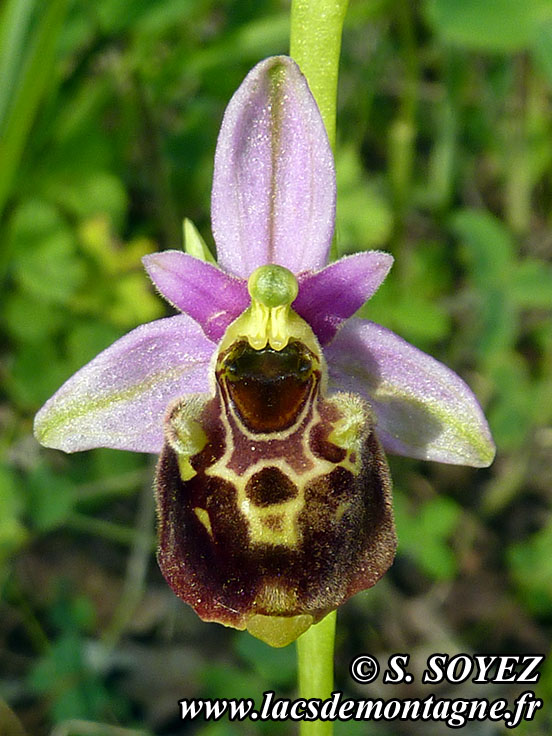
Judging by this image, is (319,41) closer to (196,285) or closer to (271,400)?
(196,285)

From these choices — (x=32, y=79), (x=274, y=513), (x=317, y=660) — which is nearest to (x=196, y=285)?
(x=274, y=513)

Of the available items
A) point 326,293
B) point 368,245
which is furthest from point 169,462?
point 368,245

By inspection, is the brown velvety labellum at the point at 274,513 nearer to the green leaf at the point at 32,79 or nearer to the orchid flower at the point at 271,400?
the orchid flower at the point at 271,400

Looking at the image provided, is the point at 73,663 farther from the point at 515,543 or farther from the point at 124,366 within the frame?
the point at 515,543

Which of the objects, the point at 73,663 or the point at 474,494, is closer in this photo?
the point at 73,663

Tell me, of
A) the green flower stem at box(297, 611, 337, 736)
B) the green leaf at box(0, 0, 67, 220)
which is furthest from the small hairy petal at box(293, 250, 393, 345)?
the green leaf at box(0, 0, 67, 220)

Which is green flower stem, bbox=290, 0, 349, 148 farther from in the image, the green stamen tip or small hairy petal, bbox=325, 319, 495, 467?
small hairy petal, bbox=325, 319, 495, 467

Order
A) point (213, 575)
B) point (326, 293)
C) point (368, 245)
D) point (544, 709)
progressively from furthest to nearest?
1. point (368, 245)
2. point (544, 709)
3. point (326, 293)
4. point (213, 575)

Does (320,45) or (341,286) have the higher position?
(320,45)

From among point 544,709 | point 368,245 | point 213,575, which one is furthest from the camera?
point 368,245
